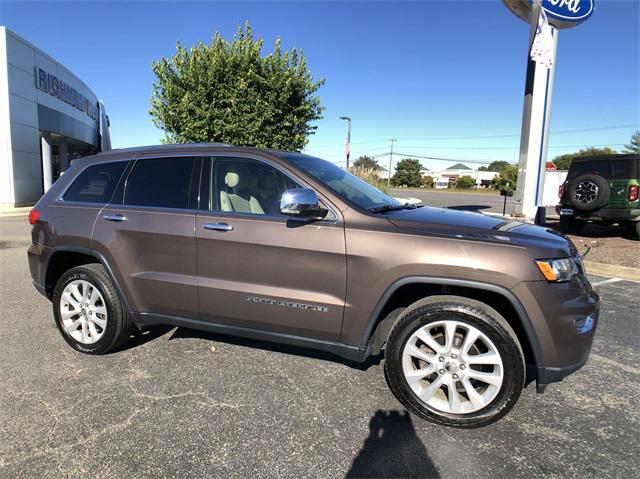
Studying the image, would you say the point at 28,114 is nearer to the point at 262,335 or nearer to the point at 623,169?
the point at 262,335

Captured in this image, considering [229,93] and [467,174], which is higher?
[467,174]

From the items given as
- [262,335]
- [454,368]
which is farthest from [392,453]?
[262,335]

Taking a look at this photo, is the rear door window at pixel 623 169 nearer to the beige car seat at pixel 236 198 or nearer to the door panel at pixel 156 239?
the beige car seat at pixel 236 198

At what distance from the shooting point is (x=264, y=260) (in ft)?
10.2

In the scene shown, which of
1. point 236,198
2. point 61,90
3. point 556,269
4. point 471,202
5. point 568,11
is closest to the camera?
point 556,269

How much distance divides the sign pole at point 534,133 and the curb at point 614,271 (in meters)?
5.64

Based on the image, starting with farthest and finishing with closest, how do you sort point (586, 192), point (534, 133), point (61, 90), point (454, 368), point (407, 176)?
point (407, 176) < point (61, 90) < point (534, 133) < point (586, 192) < point (454, 368)

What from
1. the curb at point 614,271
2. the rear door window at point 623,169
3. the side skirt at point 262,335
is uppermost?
the rear door window at point 623,169

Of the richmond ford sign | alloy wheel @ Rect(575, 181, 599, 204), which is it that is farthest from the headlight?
the richmond ford sign

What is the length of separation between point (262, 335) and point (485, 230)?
1707mm

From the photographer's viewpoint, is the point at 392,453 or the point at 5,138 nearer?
the point at 392,453

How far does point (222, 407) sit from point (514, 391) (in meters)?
1.87

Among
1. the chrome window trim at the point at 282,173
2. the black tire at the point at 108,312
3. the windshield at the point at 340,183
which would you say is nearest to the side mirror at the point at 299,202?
the chrome window trim at the point at 282,173

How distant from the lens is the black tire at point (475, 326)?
2662 millimetres
